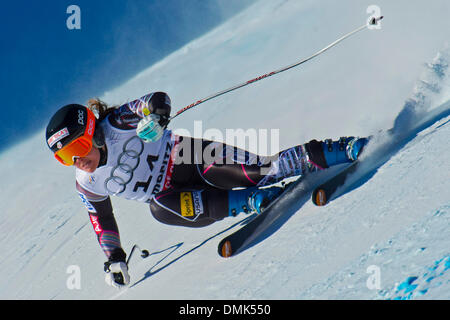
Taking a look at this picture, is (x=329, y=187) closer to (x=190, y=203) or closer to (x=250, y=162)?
(x=250, y=162)

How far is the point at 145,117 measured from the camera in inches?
77.5

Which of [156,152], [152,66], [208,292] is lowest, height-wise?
[208,292]

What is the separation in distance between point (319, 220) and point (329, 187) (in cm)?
21

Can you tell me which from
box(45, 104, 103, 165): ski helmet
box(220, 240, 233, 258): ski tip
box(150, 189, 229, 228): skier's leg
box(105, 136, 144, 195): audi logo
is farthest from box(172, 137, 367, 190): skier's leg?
box(45, 104, 103, 165): ski helmet

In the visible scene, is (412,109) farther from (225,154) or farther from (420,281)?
(420,281)

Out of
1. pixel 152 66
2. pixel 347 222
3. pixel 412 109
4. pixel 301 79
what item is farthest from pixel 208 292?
pixel 152 66

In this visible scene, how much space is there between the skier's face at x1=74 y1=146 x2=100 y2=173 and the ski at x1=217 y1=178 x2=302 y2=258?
0.73 m

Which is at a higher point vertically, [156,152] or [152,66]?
[152,66]

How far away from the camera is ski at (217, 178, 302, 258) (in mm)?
1895

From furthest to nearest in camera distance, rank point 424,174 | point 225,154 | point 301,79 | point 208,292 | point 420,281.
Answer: point 301,79
point 225,154
point 208,292
point 424,174
point 420,281

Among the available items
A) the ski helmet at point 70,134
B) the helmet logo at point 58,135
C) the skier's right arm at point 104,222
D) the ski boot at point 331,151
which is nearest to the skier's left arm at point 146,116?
the ski helmet at point 70,134

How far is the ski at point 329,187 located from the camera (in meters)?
1.82

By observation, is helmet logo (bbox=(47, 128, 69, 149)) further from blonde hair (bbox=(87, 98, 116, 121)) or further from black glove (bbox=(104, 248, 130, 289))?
black glove (bbox=(104, 248, 130, 289))

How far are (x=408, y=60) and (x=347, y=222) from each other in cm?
292
